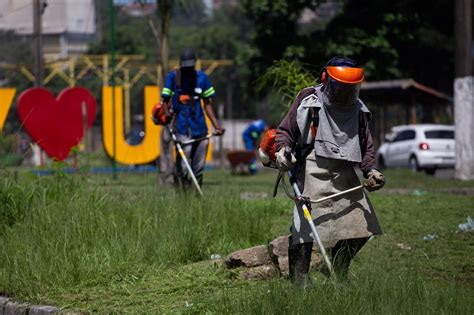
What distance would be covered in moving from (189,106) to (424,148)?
16.9 metres

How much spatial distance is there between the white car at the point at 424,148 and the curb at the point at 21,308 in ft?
69.5

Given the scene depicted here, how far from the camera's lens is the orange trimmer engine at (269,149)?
741 cm

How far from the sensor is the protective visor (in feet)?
23.0

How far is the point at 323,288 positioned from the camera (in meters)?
6.30

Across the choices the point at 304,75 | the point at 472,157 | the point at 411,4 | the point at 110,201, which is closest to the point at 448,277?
the point at 304,75

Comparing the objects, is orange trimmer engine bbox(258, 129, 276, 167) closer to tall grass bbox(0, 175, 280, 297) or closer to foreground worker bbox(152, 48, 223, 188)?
tall grass bbox(0, 175, 280, 297)

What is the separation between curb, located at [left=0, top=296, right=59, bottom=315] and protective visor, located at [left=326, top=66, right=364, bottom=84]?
106 inches

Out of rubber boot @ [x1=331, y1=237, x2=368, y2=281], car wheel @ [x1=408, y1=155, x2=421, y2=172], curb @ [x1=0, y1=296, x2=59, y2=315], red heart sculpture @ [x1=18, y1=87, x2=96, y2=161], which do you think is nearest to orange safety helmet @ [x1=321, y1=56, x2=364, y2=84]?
rubber boot @ [x1=331, y1=237, x2=368, y2=281]

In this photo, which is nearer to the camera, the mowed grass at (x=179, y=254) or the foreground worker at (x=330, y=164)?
the mowed grass at (x=179, y=254)

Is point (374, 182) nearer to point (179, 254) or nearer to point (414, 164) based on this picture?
point (179, 254)

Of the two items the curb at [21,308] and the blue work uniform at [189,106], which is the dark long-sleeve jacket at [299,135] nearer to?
the curb at [21,308]

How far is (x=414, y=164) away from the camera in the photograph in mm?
29281

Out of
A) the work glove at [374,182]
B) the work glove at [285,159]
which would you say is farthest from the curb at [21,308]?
the work glove at [374,182]

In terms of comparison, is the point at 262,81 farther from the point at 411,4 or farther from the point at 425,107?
the point at 425,107
